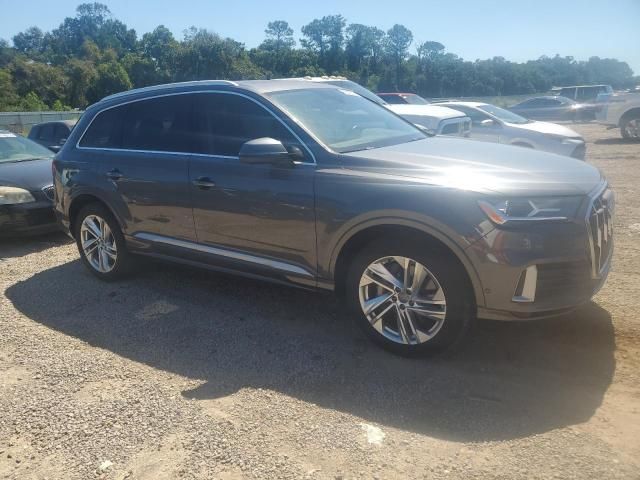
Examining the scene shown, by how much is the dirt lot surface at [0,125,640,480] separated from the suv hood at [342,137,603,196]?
1.08 metres

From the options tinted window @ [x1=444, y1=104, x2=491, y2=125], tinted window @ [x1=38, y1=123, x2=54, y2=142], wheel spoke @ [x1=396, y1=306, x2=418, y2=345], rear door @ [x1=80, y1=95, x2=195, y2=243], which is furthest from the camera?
tinted window @ [x1=38, y1=123, x2=54, y2=142]

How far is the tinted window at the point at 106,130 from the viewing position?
5.25 metres

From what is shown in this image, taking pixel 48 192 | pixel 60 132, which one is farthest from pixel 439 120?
pixel 60 132

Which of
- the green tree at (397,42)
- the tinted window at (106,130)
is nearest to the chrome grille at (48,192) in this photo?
the tinted window at (106,130)

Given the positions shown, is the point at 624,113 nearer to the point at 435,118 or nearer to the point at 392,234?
the point at 435,118

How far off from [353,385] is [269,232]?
50.2 inches

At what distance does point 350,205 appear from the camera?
11.9 ft

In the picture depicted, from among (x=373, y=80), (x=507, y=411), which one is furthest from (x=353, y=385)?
(x=373, y=80)

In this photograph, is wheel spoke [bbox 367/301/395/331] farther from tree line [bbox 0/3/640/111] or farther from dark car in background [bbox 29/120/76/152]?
tree line [bbox 0/3/640/111]

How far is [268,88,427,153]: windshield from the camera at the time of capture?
13.4ft

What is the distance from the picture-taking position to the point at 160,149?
4820 mm

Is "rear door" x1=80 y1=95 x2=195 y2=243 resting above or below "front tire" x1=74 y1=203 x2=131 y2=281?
above

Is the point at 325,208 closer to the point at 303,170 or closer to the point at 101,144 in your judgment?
the point at 303,170

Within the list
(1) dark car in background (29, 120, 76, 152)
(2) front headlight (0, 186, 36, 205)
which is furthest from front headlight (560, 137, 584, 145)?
(1) dark car in background (29, 120, 76, 152)
